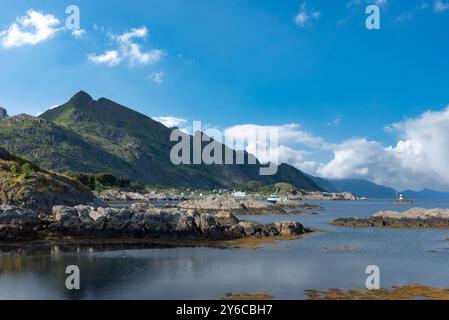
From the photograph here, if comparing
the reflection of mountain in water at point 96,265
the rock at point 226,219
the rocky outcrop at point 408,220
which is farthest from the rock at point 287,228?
the rocky outcrop at point 408,220

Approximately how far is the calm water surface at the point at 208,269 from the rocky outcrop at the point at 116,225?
8.83 m

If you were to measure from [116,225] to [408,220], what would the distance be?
88.7 metres

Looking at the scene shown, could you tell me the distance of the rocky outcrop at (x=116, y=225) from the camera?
76.4 metres

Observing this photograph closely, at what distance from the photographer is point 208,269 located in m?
54.2

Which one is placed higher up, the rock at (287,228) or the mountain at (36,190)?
the mountain at (36,190)

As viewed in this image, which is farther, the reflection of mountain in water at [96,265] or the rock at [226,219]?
the rock at [226,219]

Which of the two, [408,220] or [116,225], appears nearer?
[116,225]

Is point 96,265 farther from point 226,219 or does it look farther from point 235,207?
point 235,207

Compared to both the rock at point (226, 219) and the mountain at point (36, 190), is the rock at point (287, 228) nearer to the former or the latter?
the rock at point (226, 219)

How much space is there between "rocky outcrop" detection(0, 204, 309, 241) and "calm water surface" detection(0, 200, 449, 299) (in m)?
8.83

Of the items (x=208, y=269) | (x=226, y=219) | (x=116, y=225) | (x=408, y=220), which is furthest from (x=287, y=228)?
(x=408, y=220)

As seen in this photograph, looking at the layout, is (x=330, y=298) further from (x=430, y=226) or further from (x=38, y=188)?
(x=430, y=226)
